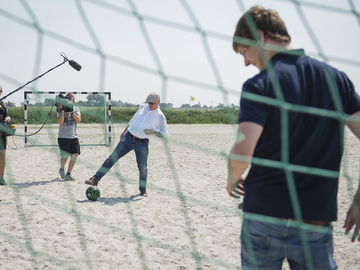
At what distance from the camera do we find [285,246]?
129 cm

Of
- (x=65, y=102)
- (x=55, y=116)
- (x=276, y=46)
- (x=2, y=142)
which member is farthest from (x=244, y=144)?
(x=55, y=116)

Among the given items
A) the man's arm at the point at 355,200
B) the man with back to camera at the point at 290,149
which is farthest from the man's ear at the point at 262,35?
the man's arm at the point at 355,200

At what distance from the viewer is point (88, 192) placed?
4.39 m

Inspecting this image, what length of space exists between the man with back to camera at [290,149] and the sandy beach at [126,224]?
53cm

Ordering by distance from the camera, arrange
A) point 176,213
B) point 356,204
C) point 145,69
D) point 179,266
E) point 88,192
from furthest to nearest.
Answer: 1. point 88,192
2. point 176,213
3. point 179,266
4. point 145,69
5. point 356,204

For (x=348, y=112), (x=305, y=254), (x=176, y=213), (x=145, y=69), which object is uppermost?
(x=145, y=69)

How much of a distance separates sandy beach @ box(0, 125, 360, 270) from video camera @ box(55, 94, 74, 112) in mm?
1252

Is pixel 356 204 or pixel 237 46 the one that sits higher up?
pixel 237 46

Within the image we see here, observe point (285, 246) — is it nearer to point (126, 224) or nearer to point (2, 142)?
point (126, 224)

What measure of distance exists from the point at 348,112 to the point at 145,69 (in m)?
1.19

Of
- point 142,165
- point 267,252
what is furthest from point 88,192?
point 267,252

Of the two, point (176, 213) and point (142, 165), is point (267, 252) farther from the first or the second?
point (142, 165)

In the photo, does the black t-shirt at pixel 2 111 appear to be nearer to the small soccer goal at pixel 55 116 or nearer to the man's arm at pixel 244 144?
the man's arm at pixel 244 144

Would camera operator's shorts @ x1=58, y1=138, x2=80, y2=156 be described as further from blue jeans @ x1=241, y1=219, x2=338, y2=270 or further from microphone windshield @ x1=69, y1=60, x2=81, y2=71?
blue jeans @ x1=241, y1=219, x2=338, y2=270
